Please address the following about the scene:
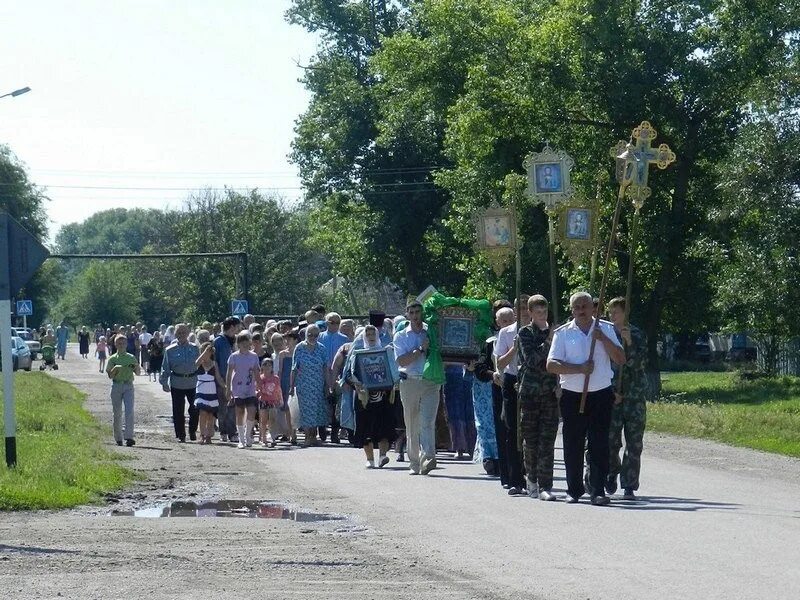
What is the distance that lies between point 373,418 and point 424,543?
7.69 metres

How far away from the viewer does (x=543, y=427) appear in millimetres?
14773

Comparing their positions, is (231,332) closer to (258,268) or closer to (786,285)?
(786,285)

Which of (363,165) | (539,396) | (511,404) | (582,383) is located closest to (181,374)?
(511,404)

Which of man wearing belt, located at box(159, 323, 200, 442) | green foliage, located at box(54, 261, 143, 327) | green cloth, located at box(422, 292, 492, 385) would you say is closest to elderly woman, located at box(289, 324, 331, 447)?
man wearing belt, located at box(159, 323, 200, 442)

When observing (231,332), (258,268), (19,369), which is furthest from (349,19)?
(231,332)

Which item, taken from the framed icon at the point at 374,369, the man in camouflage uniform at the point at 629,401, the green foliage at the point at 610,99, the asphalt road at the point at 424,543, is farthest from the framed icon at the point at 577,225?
the green foliage at the point at 610,99

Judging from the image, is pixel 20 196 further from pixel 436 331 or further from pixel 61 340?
pixel 436 331

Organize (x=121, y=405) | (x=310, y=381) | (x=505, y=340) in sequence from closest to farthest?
1. (x=505, y=340)
2. (x=310, y=381)
3. (x=121, y=405)

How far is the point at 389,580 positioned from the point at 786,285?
86.1 ft

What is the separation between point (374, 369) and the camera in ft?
63.5

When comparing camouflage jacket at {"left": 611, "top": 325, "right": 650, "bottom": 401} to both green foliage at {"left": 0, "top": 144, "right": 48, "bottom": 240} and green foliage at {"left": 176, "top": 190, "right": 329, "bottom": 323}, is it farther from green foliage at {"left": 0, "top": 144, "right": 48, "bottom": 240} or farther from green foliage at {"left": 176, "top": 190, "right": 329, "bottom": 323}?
green foliage at {"left": 0, "top": 144, "right": 48, "bottom": 240}

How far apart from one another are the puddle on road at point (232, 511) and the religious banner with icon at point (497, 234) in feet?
15.2

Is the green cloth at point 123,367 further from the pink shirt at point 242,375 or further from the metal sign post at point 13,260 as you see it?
the metal sign post at point 13,260

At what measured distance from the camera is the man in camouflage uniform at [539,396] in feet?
48.2
